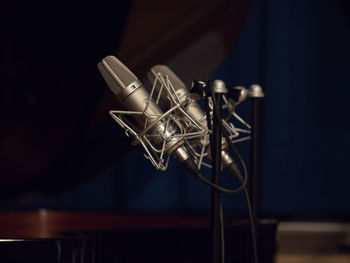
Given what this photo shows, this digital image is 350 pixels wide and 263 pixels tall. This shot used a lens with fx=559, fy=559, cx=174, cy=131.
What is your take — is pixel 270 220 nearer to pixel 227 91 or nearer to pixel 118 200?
pixel 227 91

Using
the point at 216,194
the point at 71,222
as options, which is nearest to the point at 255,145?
the point at 216,194

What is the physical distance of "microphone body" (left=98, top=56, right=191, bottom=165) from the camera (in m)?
0.84

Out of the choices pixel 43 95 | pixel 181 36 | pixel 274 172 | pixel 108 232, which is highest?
pixel 181 36

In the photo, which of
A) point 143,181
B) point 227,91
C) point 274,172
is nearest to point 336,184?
point 274,172

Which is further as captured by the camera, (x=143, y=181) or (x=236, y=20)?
(x=143, y=181)

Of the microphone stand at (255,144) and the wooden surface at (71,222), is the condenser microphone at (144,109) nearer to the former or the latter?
the microphone stand at (255,144)

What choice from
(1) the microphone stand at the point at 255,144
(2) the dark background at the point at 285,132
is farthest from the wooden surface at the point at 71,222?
(2) the dark background at the point at 285,132

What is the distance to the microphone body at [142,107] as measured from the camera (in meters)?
0.84

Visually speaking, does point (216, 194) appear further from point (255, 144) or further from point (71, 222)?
point (71, 222)

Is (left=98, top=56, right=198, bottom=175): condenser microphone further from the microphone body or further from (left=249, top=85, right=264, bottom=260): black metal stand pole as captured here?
(left=249, top=85, right=264, bottom=260): black metal stand pole

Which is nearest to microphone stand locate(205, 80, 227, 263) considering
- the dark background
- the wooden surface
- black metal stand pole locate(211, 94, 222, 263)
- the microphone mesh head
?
black metal stand pole locate(211, 94, 222, 263)

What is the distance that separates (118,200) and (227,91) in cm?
126

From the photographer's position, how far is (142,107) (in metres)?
0.86

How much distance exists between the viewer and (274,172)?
6.62ft
